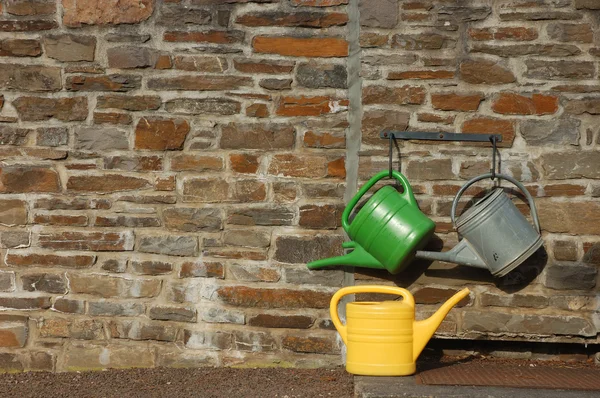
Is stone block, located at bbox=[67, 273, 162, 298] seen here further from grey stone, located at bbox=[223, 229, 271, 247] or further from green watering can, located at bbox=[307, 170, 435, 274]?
green watering can, located at bbox=[307, 170, 435, 274]

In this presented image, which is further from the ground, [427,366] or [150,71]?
[150,71]

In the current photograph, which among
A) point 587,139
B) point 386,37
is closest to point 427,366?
point 587,139

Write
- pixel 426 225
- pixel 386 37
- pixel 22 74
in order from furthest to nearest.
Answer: pixel 22 74 < pixel 386 37 < pixel 426 225

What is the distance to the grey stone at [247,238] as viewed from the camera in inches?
140

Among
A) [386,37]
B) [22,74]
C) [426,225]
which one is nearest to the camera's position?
[426,225]

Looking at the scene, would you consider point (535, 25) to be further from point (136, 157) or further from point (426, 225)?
point (136, 157)

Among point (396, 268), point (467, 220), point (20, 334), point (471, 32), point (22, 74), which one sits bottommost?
point (20, 334)

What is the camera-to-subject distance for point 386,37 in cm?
343

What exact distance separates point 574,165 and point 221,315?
5.35ft

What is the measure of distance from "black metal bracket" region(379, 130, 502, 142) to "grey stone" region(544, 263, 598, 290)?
23.4 inches

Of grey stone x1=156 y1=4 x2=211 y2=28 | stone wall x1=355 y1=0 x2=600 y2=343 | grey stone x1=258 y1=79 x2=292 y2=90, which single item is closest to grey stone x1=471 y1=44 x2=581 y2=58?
stone wall x1=355 y1=0 x2=600 y2=343

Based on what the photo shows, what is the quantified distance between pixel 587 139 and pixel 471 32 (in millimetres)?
658

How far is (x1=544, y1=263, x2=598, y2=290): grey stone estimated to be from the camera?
3367 mm

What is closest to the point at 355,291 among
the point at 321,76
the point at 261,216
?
the point at 261,216
